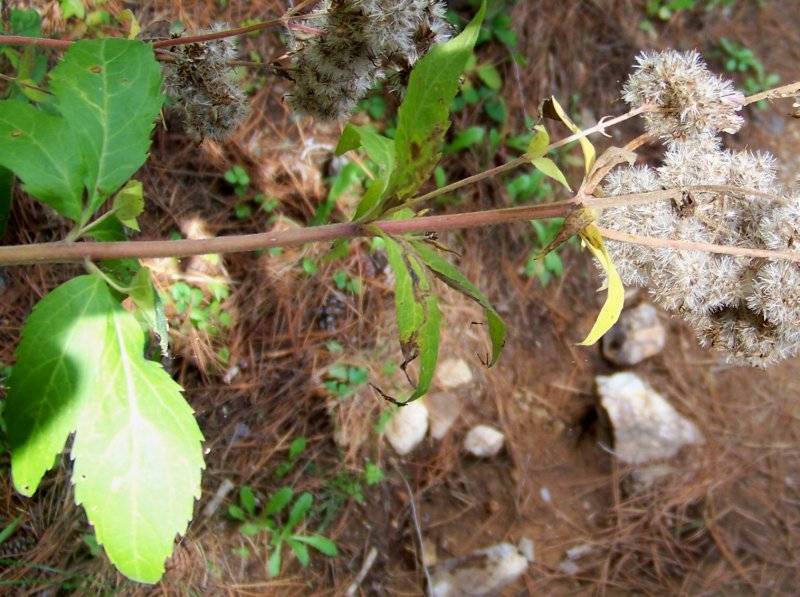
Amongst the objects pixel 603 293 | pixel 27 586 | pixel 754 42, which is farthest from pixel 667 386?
pixel 27 586

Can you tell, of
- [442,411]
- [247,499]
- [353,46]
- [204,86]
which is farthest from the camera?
[442,411]

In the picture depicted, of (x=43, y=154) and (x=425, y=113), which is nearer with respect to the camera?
(x=425, y=113)

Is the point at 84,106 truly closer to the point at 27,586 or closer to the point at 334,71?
the point at 334,71

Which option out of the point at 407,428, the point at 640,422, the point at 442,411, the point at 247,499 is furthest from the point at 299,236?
the point at 640,422

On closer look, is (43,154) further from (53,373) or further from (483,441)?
(483,441)

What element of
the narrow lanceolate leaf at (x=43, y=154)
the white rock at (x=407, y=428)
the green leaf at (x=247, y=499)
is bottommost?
the white rock at (x=407, y=428)

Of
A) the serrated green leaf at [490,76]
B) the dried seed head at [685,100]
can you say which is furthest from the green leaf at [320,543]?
the serrated green leaf at [490,76]

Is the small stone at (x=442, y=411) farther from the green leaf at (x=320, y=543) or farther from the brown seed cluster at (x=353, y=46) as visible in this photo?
the brown seed cluster at (x=353, y=46)
